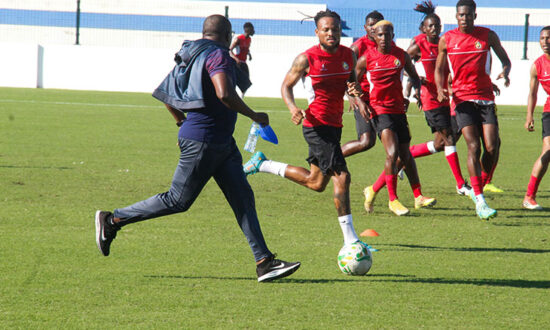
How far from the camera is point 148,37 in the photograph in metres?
43.2

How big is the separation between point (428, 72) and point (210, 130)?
5790 mm

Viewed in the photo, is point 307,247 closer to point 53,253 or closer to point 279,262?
point 279,262

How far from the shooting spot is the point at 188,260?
645 centimetres

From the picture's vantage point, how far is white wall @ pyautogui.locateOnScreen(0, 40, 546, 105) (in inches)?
1198

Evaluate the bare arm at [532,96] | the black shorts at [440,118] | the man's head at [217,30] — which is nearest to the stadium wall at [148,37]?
the black shorts at [440,118]

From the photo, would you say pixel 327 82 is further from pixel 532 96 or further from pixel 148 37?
pixel 148 37

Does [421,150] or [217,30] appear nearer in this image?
[217,30]

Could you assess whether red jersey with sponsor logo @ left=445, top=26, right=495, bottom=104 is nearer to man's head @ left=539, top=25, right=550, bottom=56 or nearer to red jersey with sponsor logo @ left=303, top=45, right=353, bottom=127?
man's head @ left=539, top=25, right=550, bottom=56

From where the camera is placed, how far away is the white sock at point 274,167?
8777mm

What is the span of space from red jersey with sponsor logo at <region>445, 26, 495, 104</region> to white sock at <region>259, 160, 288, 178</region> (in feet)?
7.24

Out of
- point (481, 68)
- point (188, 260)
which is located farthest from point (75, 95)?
point (188, 260)

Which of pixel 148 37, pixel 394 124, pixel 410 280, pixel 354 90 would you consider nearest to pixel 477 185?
pixel 394 124

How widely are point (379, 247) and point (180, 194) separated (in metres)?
2.12

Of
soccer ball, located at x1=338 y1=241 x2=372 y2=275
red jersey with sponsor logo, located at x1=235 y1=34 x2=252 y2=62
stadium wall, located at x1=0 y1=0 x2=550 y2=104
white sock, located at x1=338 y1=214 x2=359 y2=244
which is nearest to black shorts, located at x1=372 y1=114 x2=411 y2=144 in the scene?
white sock, located at x1=338 y1=214 x2=359 y2=244
